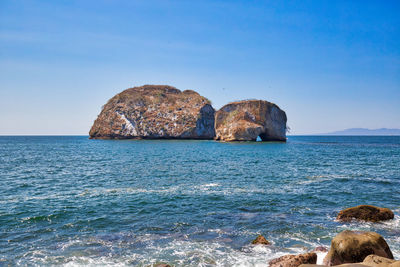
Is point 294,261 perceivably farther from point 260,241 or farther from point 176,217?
point 176,217

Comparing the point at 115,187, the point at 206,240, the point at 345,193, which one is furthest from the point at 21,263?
the point at 345,193

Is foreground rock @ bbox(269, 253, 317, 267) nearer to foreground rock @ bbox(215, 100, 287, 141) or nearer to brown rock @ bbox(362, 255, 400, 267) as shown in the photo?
brown rock @ bbox(362, 255, 400, 267)

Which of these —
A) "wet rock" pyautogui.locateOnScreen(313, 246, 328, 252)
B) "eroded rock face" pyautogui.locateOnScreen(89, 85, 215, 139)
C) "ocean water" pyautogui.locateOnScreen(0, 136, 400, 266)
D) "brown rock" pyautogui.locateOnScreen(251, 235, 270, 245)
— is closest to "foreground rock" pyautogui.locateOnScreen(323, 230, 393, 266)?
"wet rock" pyautogui.locateOnScreen(313, 246, 328, 252)

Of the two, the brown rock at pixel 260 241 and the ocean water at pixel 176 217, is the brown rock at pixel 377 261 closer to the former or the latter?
the ocean water at pixel 176 217

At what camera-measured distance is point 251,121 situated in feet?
331

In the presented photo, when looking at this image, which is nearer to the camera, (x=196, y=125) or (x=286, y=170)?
(x=286, y=170)

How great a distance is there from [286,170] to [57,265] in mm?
30373

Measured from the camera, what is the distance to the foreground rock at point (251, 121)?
100137 mm

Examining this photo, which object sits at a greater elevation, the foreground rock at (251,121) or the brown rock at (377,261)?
the foreground rock at (251,121)

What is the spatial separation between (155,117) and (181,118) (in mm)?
13816

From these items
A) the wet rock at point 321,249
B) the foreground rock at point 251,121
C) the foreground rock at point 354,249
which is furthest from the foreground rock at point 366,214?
the foreground rock at point 251,121

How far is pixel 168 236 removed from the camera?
44.7ft

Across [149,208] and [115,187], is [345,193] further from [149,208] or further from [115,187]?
[115,187]

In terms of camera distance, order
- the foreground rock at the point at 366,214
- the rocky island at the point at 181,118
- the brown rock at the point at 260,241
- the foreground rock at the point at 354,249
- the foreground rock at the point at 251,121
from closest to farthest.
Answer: the foreground rock at the point at 354,249 → the brown rock at the point at 260,241 → the foreground rock at the point at 366,214 → the foreground rock at the point at 251,121 → the rocky island at the point at 181,118
